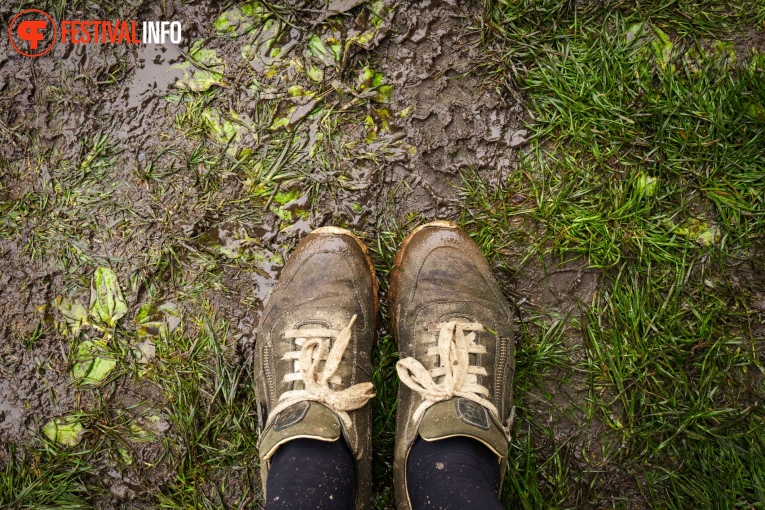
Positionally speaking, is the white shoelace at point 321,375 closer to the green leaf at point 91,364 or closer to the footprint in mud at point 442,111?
the footprint in mud at point 442,111

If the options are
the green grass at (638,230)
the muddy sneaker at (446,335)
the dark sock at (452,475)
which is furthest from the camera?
the green grass at (638,230)

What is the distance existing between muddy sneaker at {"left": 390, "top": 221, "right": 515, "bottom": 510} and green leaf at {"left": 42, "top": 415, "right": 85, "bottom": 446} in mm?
1288

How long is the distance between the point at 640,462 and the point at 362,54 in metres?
1.94

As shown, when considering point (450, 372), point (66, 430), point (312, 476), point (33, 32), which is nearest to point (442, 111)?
point (450, 372)

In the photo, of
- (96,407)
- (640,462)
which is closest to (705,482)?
(640,462)

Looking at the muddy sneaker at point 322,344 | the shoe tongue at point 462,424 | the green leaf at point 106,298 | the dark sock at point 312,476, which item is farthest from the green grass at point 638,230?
the green leaf at point 106,298

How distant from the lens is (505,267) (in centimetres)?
178

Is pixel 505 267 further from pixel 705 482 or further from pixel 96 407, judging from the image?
pixel 96 407

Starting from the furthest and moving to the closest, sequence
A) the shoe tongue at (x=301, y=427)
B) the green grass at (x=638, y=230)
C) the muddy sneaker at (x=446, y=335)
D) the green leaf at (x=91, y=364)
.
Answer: the green leaf at (x=91, y=364) < the green grass at (x=638, y=230) < the muddy sneaker at (x=446, y=335) < the shoe tongue at (x=301, y=427)

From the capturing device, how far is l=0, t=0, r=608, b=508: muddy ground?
1.80 metres

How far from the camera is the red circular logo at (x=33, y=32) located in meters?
1.84

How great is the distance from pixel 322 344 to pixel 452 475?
0.64 meters

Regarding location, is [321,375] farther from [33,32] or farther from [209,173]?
[33,32]

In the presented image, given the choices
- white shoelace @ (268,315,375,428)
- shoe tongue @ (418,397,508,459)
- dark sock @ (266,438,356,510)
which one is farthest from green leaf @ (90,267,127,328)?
shoe tongue @ (418,397,508,459)
